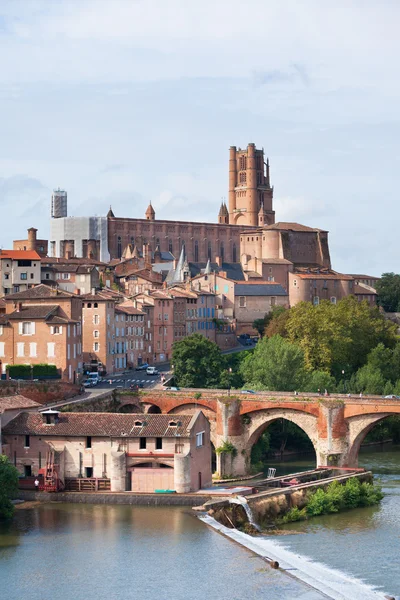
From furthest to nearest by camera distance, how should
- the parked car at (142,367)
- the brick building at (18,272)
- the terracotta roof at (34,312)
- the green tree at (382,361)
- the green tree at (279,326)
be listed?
the brick building at (18,272), the green tree at (279,326), the parked car at (142,367), the green tree at (382,361), the terracotta roof at (34,312)

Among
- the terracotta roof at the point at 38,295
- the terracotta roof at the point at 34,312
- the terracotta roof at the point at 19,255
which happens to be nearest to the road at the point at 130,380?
the terracotta roof at the point at 34,312

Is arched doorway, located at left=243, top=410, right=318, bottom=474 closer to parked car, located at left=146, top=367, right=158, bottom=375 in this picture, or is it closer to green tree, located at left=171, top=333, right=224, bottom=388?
green tree, located at left=171, top=333, right=224, bottom=388

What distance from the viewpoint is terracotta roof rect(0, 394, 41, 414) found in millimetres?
61534

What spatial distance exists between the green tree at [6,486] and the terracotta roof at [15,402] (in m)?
7.83

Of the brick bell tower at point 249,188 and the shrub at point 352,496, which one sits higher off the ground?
the brick bell tower at point 249,188

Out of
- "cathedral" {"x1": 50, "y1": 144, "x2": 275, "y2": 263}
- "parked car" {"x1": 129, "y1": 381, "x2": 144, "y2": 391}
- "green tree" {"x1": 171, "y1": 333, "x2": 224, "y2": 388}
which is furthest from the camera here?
"cathedral" {"x1": 50, "y1": 144, "x2": 275, "y2": 263}

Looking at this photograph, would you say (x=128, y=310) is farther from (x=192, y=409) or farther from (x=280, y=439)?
(x=192, y=409)

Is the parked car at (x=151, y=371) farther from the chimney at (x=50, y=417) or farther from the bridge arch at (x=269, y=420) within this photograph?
the chimney at (x=50, y=417)

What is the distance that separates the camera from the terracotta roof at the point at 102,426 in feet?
187

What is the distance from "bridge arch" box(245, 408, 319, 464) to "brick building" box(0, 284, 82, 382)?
11.5 metres

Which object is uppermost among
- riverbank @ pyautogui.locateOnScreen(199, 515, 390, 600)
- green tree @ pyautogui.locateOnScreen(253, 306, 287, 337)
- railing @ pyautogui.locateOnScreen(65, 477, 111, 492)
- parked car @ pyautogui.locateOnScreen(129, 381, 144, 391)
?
green tree @ pyautogui.locateOnScreen(253, 306, 287, 337)

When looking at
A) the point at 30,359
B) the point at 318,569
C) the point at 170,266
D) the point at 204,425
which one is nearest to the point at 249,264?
the point at 170,266

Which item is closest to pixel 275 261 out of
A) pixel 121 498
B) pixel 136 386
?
pixel 136 386

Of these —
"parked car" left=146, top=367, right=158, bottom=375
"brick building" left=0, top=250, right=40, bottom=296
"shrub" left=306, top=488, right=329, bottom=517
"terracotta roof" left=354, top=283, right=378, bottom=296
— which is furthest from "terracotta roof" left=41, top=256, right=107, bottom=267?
"shrub" left=306, top=488, right=329, bottom=517
